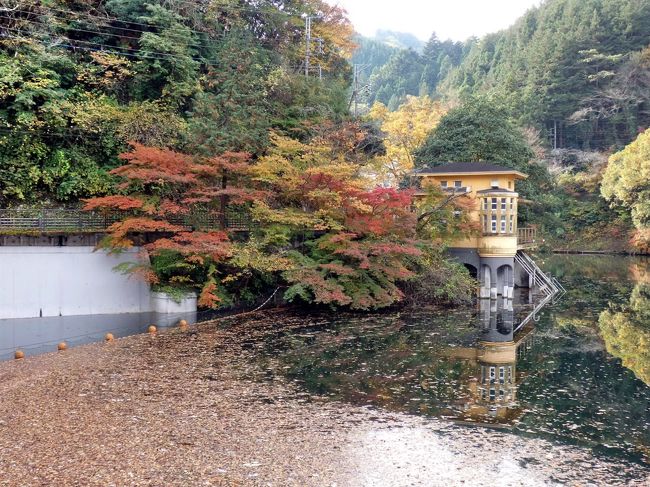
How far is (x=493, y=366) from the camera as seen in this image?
14078 mm

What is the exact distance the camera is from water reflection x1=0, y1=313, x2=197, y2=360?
49.7 feet

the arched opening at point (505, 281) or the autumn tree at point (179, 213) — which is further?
the arched opening at point (505, 281)

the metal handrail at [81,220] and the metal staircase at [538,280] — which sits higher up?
→ the metal handrail at [81,220]

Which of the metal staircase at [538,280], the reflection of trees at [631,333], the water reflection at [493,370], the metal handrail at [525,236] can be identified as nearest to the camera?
the water reflection at [493,370]

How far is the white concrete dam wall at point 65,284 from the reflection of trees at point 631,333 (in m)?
14.6

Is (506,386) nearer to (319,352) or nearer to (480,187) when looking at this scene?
(319,352)

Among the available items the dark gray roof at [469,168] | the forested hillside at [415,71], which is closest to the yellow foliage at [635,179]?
the dark gray roof at [469,168]

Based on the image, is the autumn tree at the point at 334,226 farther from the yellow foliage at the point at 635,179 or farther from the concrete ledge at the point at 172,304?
the yellow foliage at the point at 635,179

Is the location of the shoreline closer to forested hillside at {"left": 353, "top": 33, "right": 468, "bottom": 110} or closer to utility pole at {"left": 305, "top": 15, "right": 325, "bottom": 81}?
utility pole at {"left": 305, "top": 15, "right": 325, "bottom": 81}

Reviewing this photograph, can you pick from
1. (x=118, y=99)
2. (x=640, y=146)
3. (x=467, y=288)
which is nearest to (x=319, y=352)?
(x=467, y=288)

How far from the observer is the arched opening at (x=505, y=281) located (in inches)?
990

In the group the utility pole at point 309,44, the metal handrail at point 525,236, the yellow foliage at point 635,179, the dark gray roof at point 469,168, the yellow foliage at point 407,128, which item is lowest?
the metal handrail at point 525,236

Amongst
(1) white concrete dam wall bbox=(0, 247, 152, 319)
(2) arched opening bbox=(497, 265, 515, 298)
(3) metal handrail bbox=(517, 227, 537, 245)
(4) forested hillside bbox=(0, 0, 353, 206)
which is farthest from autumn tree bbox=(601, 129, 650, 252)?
(1) white concrete dam wall bbox=(0, 247, 152, 319)

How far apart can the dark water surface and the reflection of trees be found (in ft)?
0.13
